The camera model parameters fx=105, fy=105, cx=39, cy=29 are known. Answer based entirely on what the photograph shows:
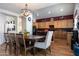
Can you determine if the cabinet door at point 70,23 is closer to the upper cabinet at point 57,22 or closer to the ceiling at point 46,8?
the upper cabinet at point 57,22

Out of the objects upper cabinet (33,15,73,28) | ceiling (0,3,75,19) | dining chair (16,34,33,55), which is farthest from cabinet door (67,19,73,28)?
dining chair (16,34,33,55)

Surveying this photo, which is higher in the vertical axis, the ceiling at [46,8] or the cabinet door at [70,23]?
the ceiling at [46,8]

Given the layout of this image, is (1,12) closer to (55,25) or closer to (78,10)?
(55,25)

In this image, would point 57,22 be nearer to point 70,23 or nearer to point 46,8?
point 70,23

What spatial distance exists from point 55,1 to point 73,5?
1.26 feet

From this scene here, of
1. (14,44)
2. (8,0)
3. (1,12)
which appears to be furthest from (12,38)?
(8,0)

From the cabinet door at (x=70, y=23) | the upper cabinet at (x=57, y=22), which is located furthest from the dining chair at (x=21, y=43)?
the cabinet door at (x=70, y=23)

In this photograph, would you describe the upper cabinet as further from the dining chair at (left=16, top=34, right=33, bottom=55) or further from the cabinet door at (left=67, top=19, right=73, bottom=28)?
the dining chair at (left=16, top=34, right=33, bottom=55)

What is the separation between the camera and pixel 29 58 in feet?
7.19

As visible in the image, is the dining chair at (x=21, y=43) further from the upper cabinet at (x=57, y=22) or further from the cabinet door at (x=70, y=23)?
the cabinet door at (x=70, y=23)

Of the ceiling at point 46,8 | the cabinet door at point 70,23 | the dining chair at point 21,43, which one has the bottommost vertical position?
the dining chair at point 21,43

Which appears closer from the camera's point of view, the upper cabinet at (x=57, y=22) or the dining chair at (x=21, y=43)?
the upper cabinet at (x=57, y=22)

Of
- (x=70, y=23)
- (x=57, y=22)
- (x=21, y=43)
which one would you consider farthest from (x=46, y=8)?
(x=21, y=43)

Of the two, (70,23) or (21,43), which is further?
(21,43)
